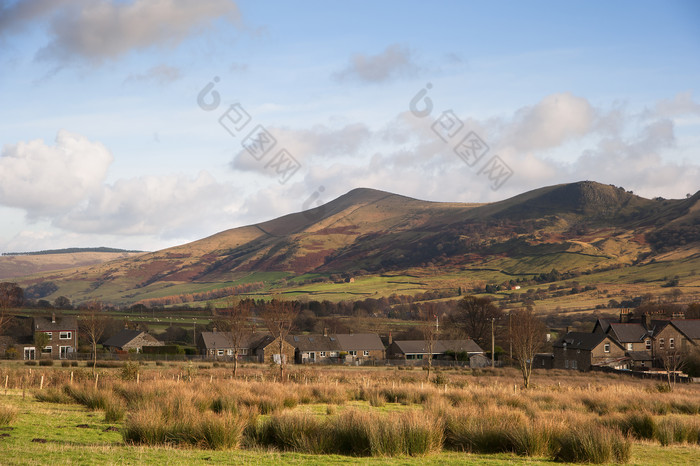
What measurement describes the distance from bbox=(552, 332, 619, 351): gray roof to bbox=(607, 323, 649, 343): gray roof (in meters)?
1.72

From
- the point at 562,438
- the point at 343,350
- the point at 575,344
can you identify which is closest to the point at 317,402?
the point at 562,438

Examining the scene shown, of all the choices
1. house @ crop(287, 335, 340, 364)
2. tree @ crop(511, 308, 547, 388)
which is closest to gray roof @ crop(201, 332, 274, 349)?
house @ crop(287, 335, 340, 364)

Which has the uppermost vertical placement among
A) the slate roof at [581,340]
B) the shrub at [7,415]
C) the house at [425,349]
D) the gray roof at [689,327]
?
the shrub at [7,415]

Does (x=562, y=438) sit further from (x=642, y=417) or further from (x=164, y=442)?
(x=164, y=442)

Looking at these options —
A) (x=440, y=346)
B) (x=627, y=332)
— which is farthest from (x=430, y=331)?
(x=440, y=346)

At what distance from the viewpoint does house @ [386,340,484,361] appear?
90.2 metres

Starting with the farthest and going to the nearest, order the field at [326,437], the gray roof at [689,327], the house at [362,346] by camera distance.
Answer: the house at [362,346] < the gray roof at [689,327] < the field at [326,437]

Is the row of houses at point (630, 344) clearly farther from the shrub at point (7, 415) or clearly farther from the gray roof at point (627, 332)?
the shrub at point (7, 415)

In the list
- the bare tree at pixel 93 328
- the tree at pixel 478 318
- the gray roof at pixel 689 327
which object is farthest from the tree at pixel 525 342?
the bare tree at pixel 93 328

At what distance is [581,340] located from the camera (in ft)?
259

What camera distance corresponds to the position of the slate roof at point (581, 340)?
7562 cm

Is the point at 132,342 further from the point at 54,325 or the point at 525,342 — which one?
the point at 525,342

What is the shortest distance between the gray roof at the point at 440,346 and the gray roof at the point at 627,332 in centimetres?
1983

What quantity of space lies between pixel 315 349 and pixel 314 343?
1632mm
